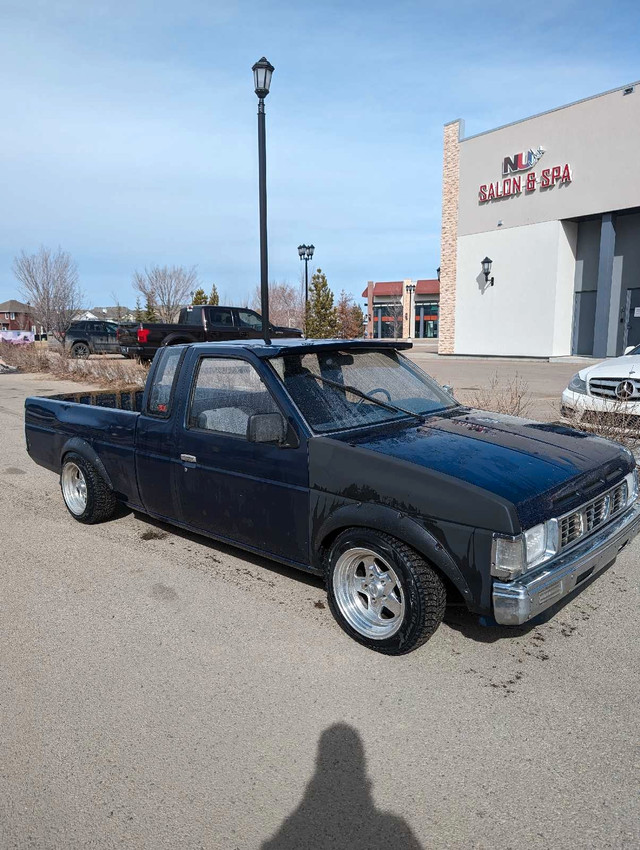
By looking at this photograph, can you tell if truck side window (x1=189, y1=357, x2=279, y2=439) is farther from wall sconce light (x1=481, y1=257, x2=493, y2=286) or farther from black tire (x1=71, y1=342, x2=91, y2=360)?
black tire (x1=71, y1=342, x2=91, y2=360)

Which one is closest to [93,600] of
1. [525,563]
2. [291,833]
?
[291,833]

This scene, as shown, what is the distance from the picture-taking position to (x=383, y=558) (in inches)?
128

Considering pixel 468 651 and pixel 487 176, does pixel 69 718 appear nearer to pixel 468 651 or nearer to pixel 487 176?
pixel 468 651

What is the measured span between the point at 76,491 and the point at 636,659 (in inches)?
181

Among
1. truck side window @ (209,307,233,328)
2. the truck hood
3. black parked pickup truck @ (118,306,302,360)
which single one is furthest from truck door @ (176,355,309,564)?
truck side window @ (209,307,233,328)

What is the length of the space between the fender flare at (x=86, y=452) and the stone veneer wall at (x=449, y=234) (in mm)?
25178

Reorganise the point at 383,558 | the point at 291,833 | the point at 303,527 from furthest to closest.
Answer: the point at 303,527 < the point at 383,558 < the point at 291,833

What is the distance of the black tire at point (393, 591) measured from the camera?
3.15m

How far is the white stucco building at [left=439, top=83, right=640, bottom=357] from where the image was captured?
22688 mm

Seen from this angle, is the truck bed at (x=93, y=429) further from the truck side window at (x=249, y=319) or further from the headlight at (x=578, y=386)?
the truck side window at (x=249, y=319)

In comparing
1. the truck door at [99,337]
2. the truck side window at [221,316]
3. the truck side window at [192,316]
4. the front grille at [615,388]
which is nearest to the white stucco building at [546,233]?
the truck side window at [221,316]

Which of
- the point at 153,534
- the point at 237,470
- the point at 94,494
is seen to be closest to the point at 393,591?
the point at 237,470

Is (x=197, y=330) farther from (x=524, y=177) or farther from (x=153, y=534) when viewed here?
(x=524, y=177)

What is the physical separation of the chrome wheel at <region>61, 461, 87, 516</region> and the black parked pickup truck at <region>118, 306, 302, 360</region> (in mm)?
13161
